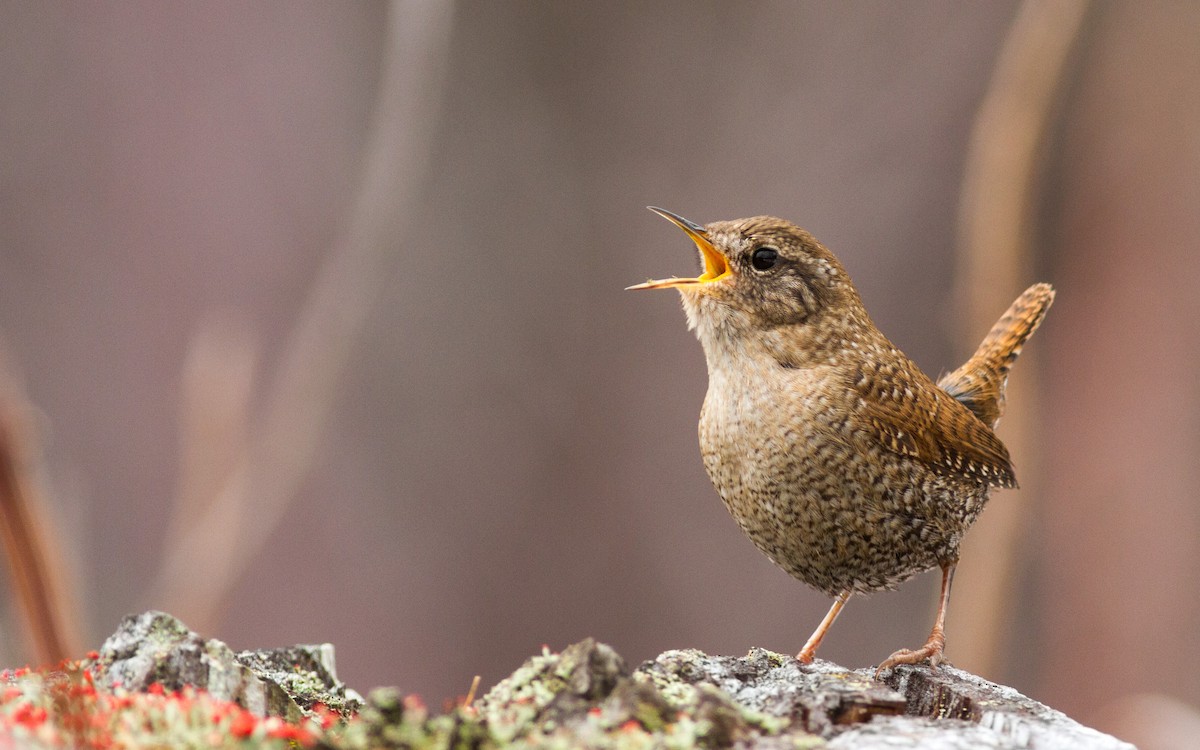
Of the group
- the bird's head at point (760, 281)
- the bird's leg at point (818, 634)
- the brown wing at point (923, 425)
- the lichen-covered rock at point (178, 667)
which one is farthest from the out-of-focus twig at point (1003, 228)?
the lichen-covered rock at point (178, 667)

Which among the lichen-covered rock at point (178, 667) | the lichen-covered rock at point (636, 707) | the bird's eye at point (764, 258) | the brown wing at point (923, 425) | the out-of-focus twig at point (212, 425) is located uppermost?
the bird's eye at point (764, 258)

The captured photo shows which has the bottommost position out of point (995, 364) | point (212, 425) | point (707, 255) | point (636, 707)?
point (636, 707)

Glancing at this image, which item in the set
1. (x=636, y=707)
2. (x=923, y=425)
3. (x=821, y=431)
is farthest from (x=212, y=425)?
(x=636, y=707)

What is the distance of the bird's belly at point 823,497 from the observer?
2.71m

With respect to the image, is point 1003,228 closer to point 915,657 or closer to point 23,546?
point 915,657

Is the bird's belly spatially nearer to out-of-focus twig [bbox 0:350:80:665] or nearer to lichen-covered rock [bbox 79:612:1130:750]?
lichen-covered rock [bbox 79:612:1130:750]

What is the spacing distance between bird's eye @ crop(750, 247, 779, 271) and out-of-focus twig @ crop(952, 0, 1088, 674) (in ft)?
7.79

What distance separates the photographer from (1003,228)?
5082 millimetres

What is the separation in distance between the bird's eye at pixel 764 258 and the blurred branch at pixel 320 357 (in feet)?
4.89

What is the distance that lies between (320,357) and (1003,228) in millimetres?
2998

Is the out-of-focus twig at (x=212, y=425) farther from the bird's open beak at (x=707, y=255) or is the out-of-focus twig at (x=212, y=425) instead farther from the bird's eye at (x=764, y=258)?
the bird's eye at (x=764, y=258)

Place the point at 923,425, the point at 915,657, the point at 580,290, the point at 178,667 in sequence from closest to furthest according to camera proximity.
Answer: the point at 178,667 < the point at 915,657 < the point at 923,425 < the point at 580,290

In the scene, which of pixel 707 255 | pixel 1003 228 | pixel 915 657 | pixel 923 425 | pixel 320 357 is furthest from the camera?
pixel 1003 228

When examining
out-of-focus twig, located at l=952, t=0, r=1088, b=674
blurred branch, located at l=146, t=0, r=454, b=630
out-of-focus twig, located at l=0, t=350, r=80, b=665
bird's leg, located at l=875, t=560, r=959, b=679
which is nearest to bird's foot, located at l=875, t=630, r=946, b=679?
bird's leg, located at l=875, t=560, r=959, b=679
